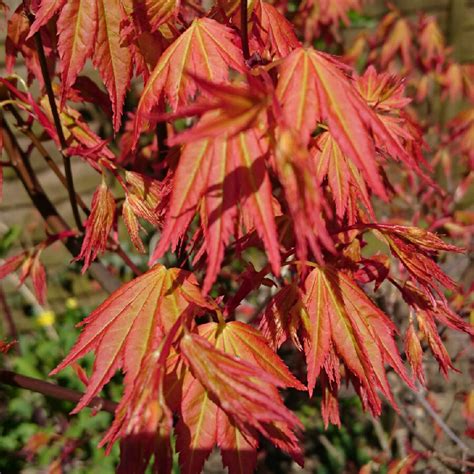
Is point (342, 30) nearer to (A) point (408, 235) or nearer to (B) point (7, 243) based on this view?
(B) point (7, 243)

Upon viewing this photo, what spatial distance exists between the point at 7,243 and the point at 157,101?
7.62 ft

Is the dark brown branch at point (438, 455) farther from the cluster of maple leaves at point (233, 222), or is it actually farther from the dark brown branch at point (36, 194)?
the dark brown branch at point (36, 194)

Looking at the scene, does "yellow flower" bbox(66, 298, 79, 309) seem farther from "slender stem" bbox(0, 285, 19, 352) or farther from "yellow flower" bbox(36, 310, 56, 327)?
"slender stem" bbox(0, 285, 19, 352)

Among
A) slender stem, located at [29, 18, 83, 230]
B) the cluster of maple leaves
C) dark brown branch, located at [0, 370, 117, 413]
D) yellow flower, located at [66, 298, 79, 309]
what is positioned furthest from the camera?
yellow flower, located at [66, 298, 79, 309]

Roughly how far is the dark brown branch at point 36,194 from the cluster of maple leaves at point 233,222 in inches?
10.4

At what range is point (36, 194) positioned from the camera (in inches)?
58.9

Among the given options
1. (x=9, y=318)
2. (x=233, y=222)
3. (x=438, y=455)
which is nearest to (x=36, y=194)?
(x=233, y=222)

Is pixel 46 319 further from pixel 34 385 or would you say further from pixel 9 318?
pixel 34 385

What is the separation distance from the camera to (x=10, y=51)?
1312 mm

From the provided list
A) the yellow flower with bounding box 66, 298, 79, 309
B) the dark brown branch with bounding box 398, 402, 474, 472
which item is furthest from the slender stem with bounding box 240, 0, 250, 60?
the yellow flower with bounding box 66, 298, 79, 309

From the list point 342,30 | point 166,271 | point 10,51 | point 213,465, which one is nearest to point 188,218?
point 166,271

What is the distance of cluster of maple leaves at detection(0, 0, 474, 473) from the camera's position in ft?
2.17

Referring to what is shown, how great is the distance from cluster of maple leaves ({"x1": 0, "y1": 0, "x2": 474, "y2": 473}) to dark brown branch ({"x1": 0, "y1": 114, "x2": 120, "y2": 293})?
0.26 meters

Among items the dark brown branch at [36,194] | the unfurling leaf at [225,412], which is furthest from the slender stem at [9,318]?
the unfurling leaf at [225,412]
